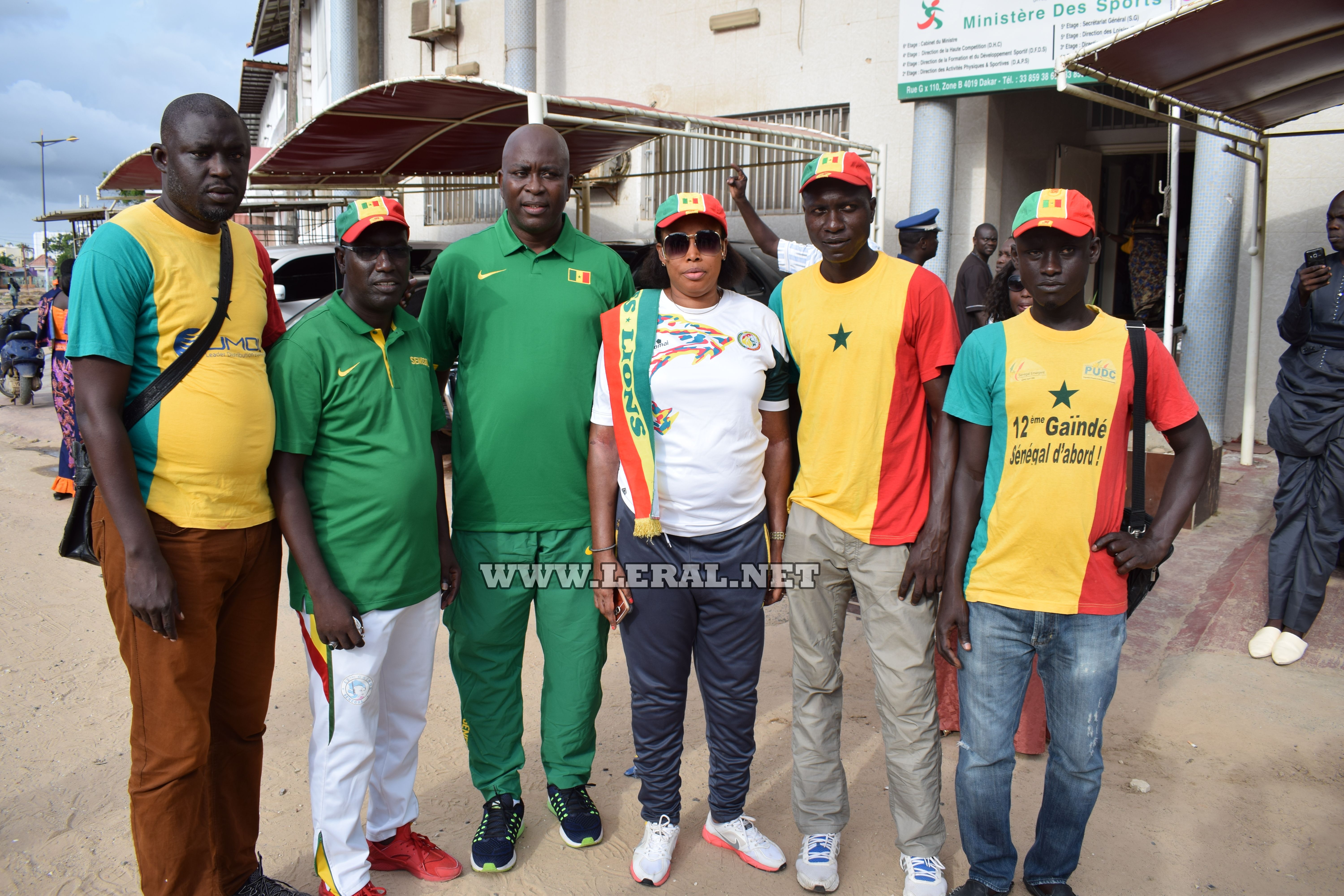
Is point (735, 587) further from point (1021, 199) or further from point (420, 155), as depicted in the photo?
point (420, 155)

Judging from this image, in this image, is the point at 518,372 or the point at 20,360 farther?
the point at 20,360

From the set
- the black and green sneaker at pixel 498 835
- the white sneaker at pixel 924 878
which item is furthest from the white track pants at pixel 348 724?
the white sneaker at pixel 924 878

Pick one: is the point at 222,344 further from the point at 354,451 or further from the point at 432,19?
the point at 432,19

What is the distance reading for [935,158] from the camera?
8.42m

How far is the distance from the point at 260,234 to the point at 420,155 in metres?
13.6

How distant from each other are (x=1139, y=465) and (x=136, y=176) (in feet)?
→ 48.8

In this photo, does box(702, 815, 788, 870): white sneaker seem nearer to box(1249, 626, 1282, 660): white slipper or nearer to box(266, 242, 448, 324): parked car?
box(1249, 626, 1282, 660): white slipper

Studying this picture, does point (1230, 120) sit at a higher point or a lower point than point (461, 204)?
lower

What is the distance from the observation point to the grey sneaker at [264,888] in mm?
2719

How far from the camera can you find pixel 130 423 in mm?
2312

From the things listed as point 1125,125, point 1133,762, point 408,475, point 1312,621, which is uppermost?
point 1125,125

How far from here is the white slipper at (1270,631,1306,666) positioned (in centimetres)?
434

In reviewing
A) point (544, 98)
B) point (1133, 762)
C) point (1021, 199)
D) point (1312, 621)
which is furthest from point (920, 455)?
point (1021, 199)

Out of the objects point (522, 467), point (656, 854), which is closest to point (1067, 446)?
point (522, 467)
